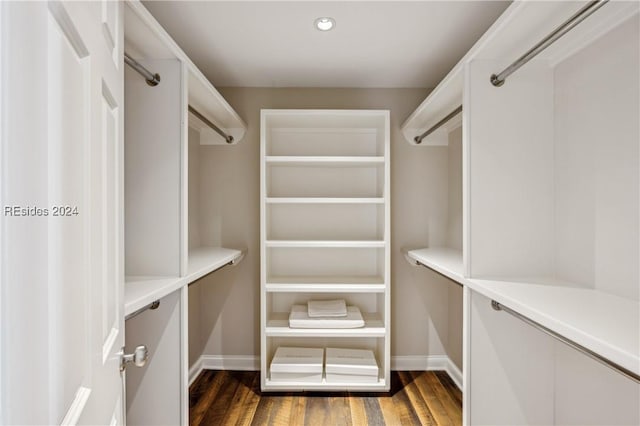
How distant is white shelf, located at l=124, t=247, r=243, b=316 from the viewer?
116cm

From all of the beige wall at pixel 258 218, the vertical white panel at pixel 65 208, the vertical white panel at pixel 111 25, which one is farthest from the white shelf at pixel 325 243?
the vertical white panel at pixel 65 208

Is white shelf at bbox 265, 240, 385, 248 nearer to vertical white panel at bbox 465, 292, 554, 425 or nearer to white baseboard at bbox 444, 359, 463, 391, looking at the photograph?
vertical white panel at bbox 465, 292, 554, 425

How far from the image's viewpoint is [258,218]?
9.31ft

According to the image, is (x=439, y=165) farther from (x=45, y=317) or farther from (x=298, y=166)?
(x=45, y=317)

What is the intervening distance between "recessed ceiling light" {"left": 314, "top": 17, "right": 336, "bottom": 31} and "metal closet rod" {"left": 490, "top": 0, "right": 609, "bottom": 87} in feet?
2.64

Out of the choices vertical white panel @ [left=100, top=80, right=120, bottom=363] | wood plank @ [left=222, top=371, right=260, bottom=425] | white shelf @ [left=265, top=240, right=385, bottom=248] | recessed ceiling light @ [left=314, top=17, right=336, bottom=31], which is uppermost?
recessed ceiling light @ [left=314, top=17, right=336, bottom=31]

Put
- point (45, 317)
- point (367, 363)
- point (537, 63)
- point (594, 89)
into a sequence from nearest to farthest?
point (45, 317), point (594, 89), point (537, 63), point (367, 363)

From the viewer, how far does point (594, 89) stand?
1.36 m

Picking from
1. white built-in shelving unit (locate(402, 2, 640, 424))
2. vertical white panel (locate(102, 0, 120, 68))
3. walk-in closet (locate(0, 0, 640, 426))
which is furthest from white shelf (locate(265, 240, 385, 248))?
vertical white panel (locate(102, 0, 120, 68))

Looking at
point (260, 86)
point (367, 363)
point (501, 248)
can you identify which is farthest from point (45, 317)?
point (260, 86)

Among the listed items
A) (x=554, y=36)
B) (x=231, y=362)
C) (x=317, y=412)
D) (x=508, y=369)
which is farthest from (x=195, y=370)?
(x=554, y=36)

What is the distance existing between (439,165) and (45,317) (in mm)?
2709

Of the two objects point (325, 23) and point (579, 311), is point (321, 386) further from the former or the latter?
point (325, 23)

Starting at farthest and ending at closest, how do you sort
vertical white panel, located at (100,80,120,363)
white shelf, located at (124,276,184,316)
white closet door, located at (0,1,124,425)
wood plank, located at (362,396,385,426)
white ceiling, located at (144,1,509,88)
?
wood plank, located at (362,396,385,426), white ceiling, located at (144,1,509,88), white shelf, located at (124,276,184,316), vertical white panel, located at (100,80,120,363), white closet door, located at (0,1,124,425)
